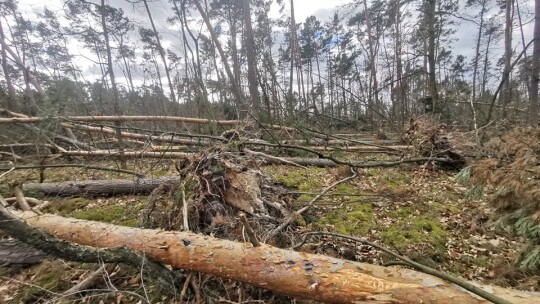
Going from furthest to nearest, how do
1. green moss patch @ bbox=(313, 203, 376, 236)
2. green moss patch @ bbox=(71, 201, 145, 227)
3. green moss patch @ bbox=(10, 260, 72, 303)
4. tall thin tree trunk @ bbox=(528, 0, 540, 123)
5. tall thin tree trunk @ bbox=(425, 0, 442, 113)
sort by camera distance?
tall thin tree trunk @ bbox=(425, 0, 442, 113), tall thin tree trunk @ bbox=(528, 0, 540, 123), green moss patch @ bbox=(71, 201, 145, 227), green moss patch @ bbox=(313, 203, 376, 236), green moss patch @ bbox=(10, 260, 72, 303)

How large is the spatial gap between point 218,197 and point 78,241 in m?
1.35

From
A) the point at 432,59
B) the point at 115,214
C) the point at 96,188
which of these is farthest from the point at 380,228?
the point at 432,59

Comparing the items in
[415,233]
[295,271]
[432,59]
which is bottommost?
[415,233]

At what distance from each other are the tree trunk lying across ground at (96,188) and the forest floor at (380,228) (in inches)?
5.1

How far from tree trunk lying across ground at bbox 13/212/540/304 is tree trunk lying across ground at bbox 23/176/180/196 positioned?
2197 millimetres

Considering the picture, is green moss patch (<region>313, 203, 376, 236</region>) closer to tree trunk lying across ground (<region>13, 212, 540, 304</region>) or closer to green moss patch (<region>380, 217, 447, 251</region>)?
green moss patch (<region>380, 217, 447, 251</region>)

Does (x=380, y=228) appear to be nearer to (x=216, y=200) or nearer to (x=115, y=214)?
(x=216, y=200)

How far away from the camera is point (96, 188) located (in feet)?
14.7

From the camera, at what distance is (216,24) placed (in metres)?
19.0

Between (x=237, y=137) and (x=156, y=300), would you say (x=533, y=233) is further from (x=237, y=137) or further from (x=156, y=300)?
(x=237, y=137)

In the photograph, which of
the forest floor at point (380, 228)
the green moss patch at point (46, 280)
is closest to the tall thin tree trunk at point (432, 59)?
the forest floor at point (380, 228)

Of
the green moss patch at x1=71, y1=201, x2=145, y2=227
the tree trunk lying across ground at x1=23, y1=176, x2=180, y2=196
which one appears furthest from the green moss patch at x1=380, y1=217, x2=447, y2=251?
the tree trunk lying across ground at x1=23, y1=176, x2=180, y2=196

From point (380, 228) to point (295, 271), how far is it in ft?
5.86

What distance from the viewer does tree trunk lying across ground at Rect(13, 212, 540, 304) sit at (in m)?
1.48
